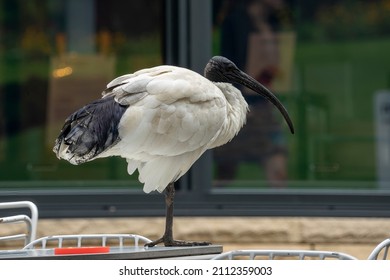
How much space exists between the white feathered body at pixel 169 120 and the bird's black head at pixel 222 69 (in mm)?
94

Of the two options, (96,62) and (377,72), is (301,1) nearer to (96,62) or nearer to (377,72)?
(377,72)

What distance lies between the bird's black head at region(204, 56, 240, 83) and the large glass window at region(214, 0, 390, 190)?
2.67 metres

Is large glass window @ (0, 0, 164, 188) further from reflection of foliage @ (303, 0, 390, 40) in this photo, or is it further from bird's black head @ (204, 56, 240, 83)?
bird's black head @ (204, 56, 240, 83)

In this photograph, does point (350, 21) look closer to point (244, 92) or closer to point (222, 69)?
point (244, 92)

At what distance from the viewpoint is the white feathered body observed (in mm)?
4336

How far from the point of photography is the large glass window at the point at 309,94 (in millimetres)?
7336

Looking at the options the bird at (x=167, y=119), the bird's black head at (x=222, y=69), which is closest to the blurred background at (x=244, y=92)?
the bird's black head at (x=222, y=69)

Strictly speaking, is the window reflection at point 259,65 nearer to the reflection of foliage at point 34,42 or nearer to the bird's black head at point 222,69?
the reflection of foliage at point 34,42

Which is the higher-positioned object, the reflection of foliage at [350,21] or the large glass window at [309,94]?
the reflection of foliage at [350,21]

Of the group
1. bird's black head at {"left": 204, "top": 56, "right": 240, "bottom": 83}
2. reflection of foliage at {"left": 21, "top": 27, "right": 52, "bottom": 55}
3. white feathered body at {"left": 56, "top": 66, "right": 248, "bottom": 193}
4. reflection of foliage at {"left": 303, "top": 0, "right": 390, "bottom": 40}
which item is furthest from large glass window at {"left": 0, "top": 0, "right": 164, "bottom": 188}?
white feathered body at {"left": 56, "top": 66, "right": 248, "bottom": 193}

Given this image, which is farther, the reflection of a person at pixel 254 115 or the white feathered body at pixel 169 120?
the reflection of a person at pixel 254 115

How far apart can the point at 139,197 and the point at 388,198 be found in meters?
1.53

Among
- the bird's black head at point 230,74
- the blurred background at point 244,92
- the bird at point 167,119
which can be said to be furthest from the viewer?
the blurred background at point 244,92
